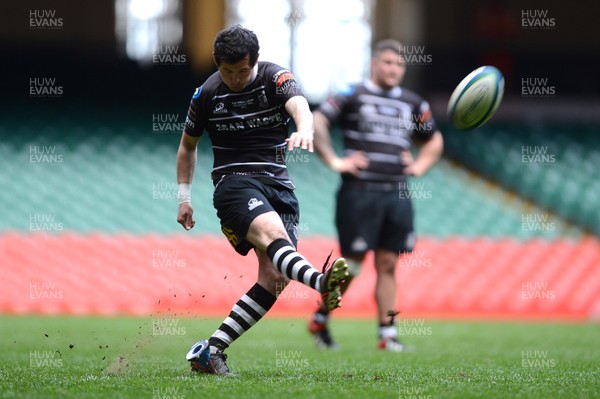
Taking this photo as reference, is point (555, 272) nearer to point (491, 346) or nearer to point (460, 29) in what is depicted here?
point (491, 346)

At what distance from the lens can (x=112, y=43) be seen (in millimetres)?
19797

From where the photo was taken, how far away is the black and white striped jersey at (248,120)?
17.5 feet

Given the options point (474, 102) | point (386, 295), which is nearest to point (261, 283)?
point (474, 102)

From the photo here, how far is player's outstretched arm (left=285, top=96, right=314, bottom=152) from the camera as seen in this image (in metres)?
4.75

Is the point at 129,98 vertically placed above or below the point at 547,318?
above

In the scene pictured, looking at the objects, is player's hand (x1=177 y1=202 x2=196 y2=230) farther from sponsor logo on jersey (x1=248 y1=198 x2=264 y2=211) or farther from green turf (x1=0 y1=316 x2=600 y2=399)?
green turf (x1=0 y1=316 x2=600 y2=399)

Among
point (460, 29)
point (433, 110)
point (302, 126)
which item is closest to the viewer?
point (302, 126)

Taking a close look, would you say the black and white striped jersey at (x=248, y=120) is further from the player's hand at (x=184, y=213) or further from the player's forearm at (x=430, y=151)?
the player's forearm at (x=430, y=151)

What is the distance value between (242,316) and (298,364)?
35.6 inches

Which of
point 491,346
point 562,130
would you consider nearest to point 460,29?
point 562,130

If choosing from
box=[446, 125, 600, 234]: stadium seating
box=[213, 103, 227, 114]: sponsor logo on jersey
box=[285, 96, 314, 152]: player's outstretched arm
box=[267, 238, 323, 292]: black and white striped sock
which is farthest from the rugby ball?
box=[446, 125, 600, 234]: stadium seating

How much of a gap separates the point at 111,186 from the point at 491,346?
992cm

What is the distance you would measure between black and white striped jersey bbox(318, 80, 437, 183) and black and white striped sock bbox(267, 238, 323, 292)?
115 inches

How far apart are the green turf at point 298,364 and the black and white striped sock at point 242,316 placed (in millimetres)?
233
